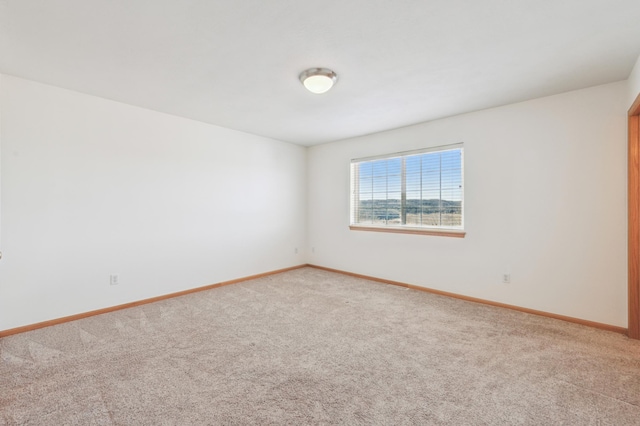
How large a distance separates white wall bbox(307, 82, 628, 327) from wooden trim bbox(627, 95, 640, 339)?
14 centimetres

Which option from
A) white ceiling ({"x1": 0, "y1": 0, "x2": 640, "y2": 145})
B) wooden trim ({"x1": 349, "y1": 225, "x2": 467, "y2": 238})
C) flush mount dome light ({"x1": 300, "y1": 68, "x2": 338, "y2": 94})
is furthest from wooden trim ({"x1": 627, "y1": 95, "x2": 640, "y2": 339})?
flush mount dome light ({"x1": 300, "y1": 68, "x2": 338, "y2": 94})

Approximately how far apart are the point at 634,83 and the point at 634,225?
1.26 metres

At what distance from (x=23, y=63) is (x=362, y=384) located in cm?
382

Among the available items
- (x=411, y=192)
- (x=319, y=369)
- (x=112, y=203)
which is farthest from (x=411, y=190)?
(x=112, y=203)

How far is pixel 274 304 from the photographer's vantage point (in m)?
3.62

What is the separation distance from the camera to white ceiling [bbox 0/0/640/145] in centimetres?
183

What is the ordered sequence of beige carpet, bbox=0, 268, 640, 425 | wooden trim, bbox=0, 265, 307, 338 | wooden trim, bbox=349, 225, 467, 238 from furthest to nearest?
1. wooden trim, bbox=349, 225, 467, 238
2. wooden trim, bbox=0, 265, 307, 338
3. beige carpet, bbox=0, 268, 640, 425

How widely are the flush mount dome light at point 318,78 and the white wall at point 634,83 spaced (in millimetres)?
2510

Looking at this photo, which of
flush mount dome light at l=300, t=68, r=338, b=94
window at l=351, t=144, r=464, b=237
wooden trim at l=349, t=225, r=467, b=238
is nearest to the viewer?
flush mount dome light at l=300, t=68, r=338, b=94

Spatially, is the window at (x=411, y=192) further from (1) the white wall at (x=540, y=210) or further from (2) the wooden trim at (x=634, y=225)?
(2) the wooden trim at (x=634, y=225)

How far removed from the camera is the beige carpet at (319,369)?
1.71m

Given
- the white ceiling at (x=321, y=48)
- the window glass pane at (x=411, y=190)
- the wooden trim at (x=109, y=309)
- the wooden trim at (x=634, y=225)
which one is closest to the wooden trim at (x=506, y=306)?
the wooden trim at (x=634, y=225)

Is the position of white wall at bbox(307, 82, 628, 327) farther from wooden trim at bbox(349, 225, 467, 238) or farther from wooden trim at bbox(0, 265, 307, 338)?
wooden trim at bbox(0, 265, 307, 338)

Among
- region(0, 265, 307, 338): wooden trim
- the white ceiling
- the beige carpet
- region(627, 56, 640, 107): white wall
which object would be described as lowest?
the beige carpet
